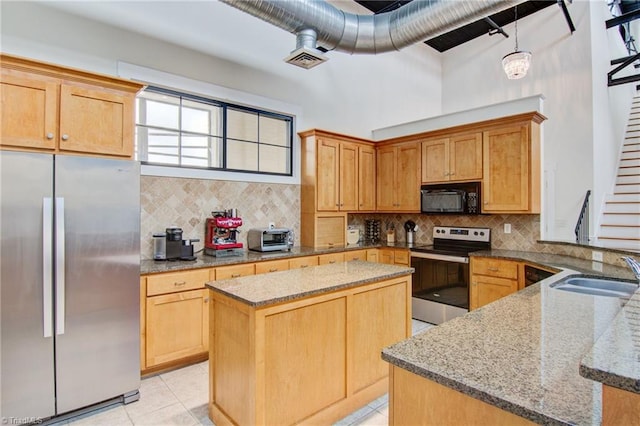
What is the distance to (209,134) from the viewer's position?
12.8 feet

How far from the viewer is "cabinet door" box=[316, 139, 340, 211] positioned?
14.9 feet

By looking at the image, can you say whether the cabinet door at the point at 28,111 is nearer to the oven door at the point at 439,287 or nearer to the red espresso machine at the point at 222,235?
the red espresso machine at the point at 222,235

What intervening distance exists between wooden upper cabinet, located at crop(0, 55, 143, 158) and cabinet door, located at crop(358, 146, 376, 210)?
10.5ft

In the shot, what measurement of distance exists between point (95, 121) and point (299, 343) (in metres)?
2.16

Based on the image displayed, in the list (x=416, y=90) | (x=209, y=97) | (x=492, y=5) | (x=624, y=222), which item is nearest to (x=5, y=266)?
(x=209, y=97)

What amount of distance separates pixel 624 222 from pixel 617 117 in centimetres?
288

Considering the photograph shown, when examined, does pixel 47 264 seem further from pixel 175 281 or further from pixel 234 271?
pixel 234 271

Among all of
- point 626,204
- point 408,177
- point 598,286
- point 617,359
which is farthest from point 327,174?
point 626,204

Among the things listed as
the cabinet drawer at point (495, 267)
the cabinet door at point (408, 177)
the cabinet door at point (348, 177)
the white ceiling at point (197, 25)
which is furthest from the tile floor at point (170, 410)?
the white ceiling at point (197, 25)

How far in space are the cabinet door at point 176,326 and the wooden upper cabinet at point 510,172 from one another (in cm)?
343

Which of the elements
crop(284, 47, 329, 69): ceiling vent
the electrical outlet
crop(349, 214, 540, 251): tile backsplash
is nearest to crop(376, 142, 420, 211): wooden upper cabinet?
crop(349, 214, 540, 251): tile backsplash

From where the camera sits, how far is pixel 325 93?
4.98 meters

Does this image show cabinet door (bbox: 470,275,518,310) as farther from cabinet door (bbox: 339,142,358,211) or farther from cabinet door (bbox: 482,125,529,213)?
cabinet door (bbox: 339,142,358,211)

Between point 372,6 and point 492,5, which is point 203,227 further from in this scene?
point 372,6
